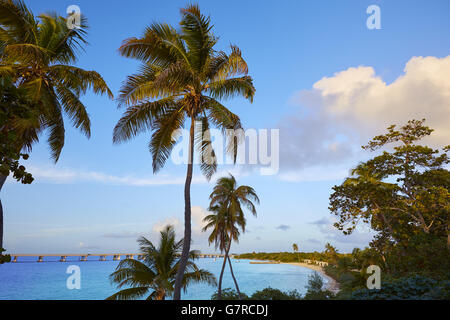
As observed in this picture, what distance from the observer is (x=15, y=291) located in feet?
160

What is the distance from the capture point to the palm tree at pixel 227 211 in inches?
872

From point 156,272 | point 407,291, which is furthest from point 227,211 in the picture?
point 407,291

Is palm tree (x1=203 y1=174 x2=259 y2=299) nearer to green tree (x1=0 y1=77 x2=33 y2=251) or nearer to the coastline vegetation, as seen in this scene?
the coastline vegetation

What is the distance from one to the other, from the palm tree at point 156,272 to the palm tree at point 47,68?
6105mm

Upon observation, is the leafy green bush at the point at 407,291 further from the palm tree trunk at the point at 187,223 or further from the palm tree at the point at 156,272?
the palm tree at the point at 156,272

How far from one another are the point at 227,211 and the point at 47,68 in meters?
15.7

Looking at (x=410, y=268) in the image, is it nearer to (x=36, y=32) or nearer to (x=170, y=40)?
(x=170, y=40)

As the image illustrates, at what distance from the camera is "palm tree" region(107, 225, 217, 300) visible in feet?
42.3

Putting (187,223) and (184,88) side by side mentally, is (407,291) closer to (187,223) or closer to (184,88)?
(187,223)

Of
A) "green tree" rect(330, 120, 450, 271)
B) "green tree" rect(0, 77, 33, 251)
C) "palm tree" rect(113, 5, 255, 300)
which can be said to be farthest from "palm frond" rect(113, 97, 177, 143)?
"green tree" rect(330, 120, 450, 271)

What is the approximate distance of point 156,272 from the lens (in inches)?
586

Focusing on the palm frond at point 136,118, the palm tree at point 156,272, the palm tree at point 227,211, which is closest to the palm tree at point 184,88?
the palm frond at point 136,118

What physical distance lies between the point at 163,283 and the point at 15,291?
51989 millimetres
